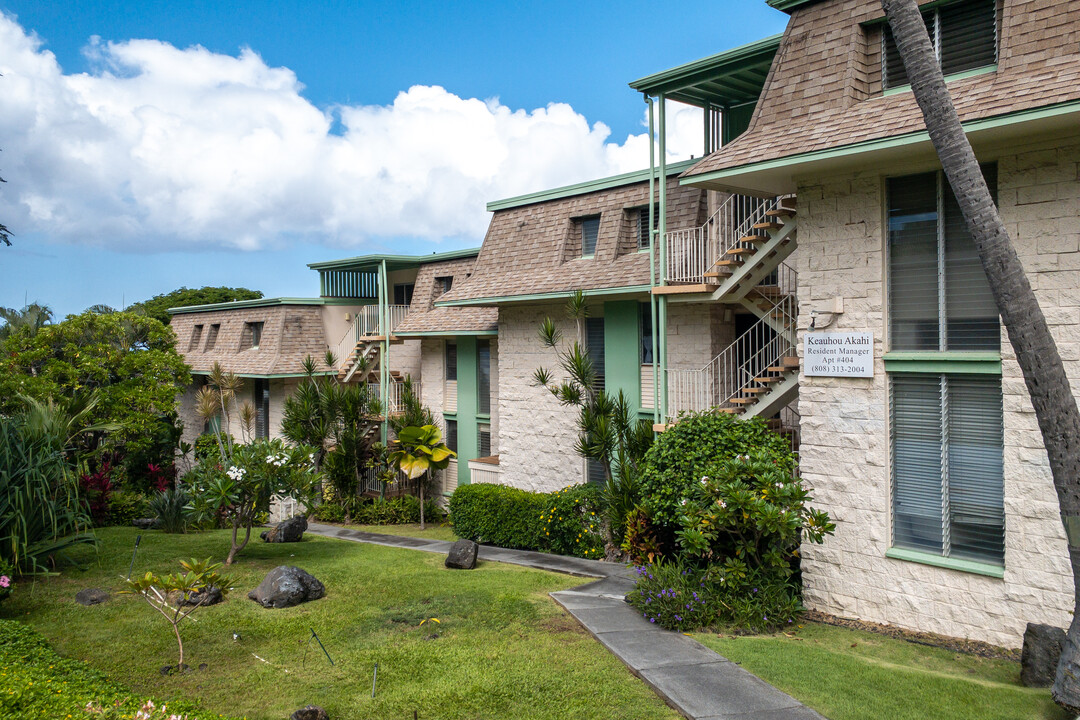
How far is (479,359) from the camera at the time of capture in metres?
21.8

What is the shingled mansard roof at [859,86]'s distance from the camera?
29.4 feet

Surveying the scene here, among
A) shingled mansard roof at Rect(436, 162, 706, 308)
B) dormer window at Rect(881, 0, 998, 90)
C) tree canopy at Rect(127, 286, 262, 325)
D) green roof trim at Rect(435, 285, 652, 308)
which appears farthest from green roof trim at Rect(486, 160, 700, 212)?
tree canopy at Rect(127, 286, 262, 325)

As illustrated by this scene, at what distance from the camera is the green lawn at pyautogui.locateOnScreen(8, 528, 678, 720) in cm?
797

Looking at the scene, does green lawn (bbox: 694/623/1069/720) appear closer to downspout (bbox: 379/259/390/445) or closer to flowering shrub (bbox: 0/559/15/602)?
flowering shrub (bbox: 0/559/15/602)

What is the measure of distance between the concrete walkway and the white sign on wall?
4.09 m

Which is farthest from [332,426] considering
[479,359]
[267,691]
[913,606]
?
[913,606]

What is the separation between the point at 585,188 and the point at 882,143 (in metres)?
9.46

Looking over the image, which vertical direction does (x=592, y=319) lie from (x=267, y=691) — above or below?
above

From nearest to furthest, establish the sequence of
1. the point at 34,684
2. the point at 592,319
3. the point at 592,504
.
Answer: the point at 34,684 → the point at 592,504 → the point at 592,319

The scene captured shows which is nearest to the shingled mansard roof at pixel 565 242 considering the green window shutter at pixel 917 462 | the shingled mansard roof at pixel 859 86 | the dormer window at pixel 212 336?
the shingled mansard roof at pixel 859 86

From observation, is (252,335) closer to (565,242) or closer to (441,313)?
(441,313)

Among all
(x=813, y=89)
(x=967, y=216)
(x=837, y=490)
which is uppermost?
(x=813, y=89)

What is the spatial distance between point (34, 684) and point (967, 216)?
936 centimetres

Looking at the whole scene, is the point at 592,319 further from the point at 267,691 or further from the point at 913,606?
the point at 267,691
